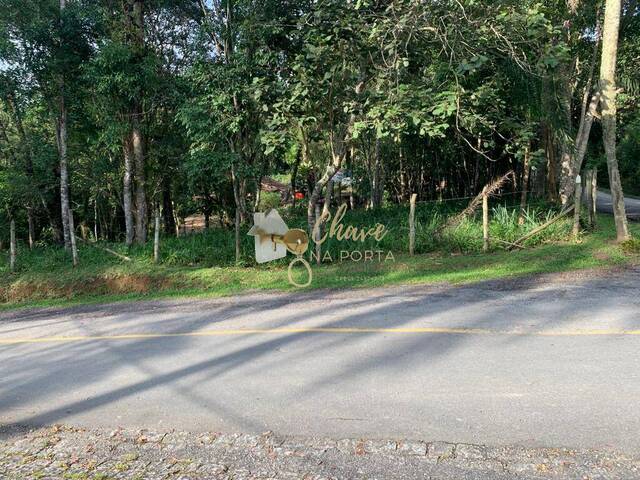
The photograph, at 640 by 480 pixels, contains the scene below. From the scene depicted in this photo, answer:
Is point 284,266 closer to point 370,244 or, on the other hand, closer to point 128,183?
point 370,244

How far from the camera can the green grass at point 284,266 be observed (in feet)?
35.9

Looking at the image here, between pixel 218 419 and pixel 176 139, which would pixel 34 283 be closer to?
pixel 176 139

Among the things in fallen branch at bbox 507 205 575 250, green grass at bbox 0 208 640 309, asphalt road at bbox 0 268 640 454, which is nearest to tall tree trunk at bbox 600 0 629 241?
green grass at bbox 0 208 640 309

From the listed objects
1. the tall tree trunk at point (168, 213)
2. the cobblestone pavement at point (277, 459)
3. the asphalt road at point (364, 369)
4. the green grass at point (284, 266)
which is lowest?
the cobblestone pavement at point (277, 459)

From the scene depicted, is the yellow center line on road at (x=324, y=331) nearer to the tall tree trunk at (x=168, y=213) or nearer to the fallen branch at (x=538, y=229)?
the fallen branch at (x=538, y=229)

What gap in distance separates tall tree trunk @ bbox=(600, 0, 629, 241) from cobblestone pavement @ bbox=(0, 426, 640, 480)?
10.1 m

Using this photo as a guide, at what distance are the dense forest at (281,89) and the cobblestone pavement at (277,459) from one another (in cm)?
767

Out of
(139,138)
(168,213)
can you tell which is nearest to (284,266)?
(139,138)

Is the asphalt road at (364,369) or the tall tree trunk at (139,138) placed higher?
the tall tree trunk at (139,138)

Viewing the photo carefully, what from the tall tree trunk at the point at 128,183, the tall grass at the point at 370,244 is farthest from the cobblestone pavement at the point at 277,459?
the tall tree trunk at the point at 128,183

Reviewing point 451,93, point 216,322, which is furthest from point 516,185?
point 216,322

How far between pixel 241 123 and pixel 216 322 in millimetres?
7163

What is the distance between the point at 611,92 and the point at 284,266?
28.1 feet

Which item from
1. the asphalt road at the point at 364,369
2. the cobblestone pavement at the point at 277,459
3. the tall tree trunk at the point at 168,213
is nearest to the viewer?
the cobblestone pavement at the point at 277,459
